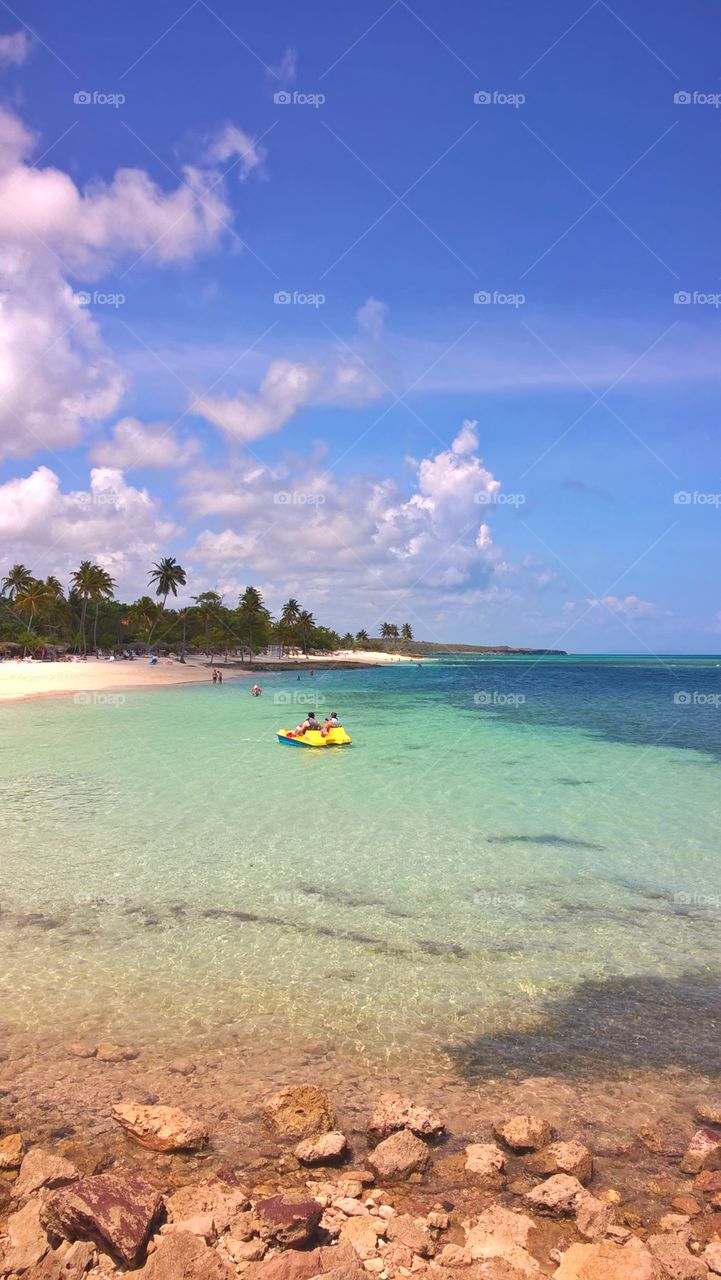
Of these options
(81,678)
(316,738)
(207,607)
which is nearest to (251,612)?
(207,607)

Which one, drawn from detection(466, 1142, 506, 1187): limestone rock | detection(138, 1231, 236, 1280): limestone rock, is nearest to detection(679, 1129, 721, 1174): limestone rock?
detection(466, 1142, 506, 1187): limestone rock

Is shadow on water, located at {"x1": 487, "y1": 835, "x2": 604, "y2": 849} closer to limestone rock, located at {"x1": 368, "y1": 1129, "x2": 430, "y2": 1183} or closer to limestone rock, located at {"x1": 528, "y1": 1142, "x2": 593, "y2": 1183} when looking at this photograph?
limestone rock, located at {"x1": 528, "y1": 1142, "x2": 593, "y2": 1183}

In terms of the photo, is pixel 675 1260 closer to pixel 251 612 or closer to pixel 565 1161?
pixel 565 1161

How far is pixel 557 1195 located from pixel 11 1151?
432 cm

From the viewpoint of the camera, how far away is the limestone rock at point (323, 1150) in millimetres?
5832

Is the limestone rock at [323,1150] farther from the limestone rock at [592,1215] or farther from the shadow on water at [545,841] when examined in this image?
the shadow on water at [545,841]

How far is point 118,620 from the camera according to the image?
140500 millimetres

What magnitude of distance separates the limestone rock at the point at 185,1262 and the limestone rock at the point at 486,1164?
2119 millimetres

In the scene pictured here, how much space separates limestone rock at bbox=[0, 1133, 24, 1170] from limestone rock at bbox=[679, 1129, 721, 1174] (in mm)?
5409

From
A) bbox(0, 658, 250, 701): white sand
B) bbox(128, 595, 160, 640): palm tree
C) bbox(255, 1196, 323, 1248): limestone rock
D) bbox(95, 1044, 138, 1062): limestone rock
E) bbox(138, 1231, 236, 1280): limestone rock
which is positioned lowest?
bbox(95, 1044, 138, 1062): limestone rock

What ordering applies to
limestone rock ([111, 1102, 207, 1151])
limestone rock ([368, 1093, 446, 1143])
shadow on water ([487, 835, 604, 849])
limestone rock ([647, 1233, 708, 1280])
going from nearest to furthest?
1. limestone rock ([647, 1233, 708, 1280])
2. limestone rock ([111, 1102, 207, 1151])
3. limestone rock ([368, 1093, 446, 1143])
4. shadow on water ([487, 835, 604, 849])

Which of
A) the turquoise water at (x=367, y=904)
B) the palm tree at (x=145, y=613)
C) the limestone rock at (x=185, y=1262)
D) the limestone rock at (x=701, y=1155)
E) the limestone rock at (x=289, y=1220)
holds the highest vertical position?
the palm tree at (x=145, y=613)

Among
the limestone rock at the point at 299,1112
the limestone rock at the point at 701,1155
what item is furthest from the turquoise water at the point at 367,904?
the limestone rock at the point at 701,1155

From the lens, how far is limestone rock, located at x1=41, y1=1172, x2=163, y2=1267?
4.57 meters
